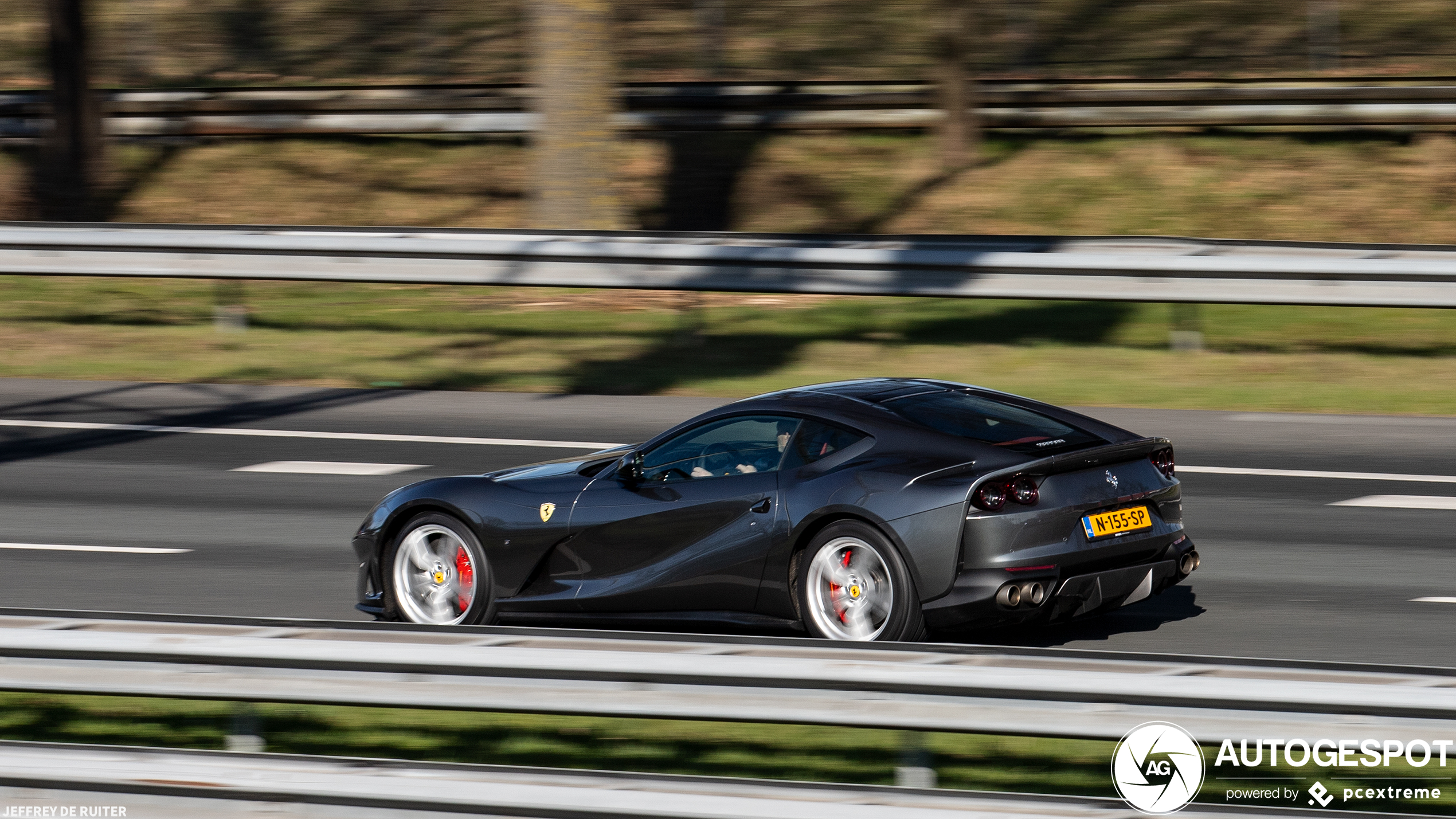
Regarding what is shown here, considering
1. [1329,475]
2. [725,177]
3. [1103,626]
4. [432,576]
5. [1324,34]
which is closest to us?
[1103,626]

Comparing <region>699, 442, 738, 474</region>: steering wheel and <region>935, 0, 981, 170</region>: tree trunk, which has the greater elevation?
<region>935, 0, 981, 170</region>: tree trunk

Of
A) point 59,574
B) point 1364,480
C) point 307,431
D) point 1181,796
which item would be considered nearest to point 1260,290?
point 1364,480

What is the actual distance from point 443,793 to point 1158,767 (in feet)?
6.43

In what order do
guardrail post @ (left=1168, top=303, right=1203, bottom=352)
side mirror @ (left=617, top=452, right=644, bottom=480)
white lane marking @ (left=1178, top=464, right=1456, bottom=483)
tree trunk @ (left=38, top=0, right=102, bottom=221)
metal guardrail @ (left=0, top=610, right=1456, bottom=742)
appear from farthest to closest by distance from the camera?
Answer: tree trunk @ (left=38, top=0, right=102, bottom=221) → guardrail post @ (left=1168, top=303, right=1203, bottom=352) → white lane marking @ (left=1178, top=464, right=1456, bottom=483) → side mirror @ (left=617, top=452, right=644, bottom=480) → metal guardrail @ (left=0, top=610, right=1456, bottom=742)

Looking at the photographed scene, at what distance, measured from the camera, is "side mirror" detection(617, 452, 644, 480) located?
830 cm

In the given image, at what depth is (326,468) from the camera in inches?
487

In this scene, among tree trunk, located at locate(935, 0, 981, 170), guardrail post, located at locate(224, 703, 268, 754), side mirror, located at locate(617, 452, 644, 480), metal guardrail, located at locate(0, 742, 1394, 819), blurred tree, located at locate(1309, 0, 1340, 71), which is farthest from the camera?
blurred tree, located at locate(1309, 0, 1340, 71)

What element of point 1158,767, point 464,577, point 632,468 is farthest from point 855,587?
point 1158,767

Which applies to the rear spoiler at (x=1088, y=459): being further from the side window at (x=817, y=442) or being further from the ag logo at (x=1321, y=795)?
the ag logo at (x=1321, y=795)

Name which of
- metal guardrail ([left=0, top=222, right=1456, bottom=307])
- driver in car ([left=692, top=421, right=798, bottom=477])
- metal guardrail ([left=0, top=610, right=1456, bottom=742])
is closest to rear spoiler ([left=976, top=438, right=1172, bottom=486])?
driver in car ([left=692, top=421, right=798, bottom=477])

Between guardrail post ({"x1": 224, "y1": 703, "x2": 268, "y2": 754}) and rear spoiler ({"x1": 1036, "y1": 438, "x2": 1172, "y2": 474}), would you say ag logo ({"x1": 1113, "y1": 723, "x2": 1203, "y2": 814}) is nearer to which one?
rear spoiler ({"x1": 1036, "y1": 438, "x2": 1172, "y2": 474})

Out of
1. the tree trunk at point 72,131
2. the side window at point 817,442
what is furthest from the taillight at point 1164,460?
the tree trunk at point 72,131

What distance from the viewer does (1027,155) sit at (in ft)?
68.4

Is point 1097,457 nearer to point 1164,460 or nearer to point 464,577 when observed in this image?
point 1164,460
